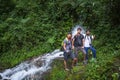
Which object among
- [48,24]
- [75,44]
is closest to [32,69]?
[75,44]

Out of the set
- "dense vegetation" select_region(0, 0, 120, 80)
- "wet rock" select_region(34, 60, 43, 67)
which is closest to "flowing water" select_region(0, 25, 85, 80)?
"wet rock" select_region(34, 60, 43, 67)

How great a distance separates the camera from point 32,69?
15547 millimetres

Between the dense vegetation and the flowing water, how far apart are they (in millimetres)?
1126

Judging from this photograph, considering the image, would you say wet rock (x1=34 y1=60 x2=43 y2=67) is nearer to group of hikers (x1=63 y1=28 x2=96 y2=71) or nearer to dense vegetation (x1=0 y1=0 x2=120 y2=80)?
dense vegetation (x1=0 y1=0 x2=120 y2=80)

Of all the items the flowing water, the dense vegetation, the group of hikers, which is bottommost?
the flowing water

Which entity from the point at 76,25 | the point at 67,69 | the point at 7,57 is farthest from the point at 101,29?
the point at 7,57

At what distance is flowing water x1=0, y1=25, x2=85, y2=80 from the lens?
48.5 ft

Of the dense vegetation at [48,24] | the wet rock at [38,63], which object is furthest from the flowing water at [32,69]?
the dense vegetation at [48,24]

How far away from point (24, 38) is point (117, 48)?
22.1 feet

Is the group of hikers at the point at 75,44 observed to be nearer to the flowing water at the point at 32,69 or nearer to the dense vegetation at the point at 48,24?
the dense vegetation at the point at 48,24

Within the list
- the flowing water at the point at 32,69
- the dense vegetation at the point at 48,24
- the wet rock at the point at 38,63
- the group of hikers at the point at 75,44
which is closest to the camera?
the group of hikers at the point at 75,44

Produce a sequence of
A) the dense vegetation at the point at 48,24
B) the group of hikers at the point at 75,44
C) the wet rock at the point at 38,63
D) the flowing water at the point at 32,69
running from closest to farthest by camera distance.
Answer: the group of hikers at the point at 75,44 < the flowing water at the point at 32,69 < the wet rock at the point at 38,63 < the dense vegetation at the point at 48,24

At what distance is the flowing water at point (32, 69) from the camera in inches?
582

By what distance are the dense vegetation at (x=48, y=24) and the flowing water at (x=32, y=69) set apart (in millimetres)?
1126
